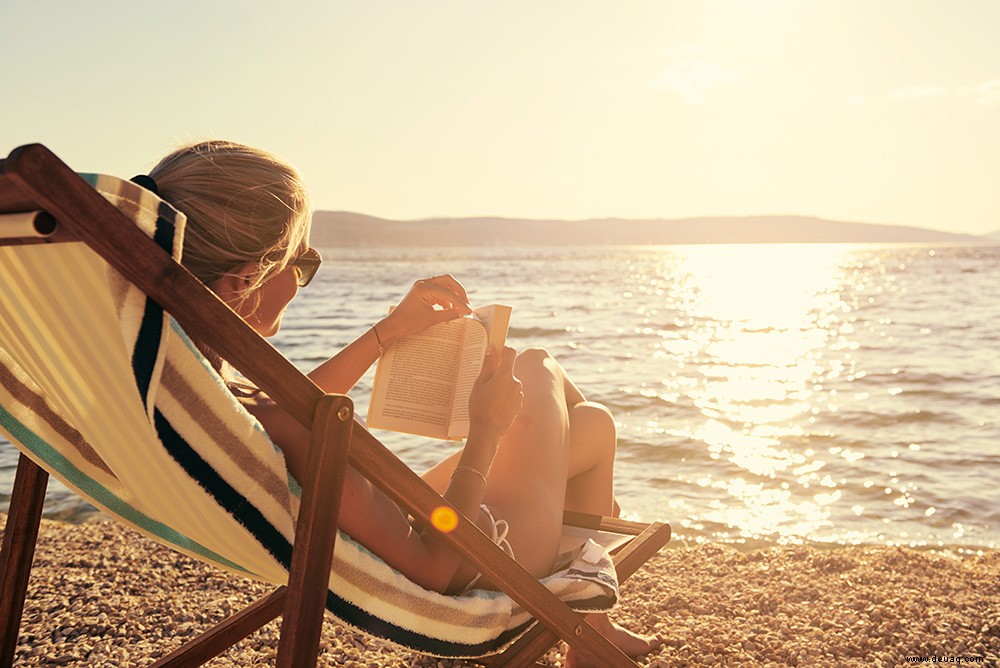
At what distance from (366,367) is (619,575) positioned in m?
0.86

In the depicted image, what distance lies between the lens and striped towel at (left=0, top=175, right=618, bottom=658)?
138 centimetres

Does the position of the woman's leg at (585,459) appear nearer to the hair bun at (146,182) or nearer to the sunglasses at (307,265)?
the sunglasses at (307,265)

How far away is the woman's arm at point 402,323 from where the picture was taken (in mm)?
2371

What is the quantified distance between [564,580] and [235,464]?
92 cm

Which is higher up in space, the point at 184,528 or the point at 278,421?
the point at 278,421

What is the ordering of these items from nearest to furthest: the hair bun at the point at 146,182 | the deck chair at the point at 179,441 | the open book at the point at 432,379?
the deck chair at the point at 179,441 → the hair bun at the point at 146,182 → the open book at the point at 432,379

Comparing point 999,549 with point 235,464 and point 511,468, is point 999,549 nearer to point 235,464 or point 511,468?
point 511,468

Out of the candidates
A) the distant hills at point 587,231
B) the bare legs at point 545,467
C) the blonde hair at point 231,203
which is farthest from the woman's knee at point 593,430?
Answer: the distant hills at point 587,231

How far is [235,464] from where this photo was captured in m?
1.55

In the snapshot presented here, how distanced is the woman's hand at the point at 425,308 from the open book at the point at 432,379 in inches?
0.9

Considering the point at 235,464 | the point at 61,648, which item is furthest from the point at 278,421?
the point at 61,648

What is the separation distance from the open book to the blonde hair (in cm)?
62

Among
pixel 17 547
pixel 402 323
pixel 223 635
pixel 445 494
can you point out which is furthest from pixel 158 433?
pixel 223 635

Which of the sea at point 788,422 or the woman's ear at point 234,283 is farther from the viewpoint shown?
the sea at point 788,422
